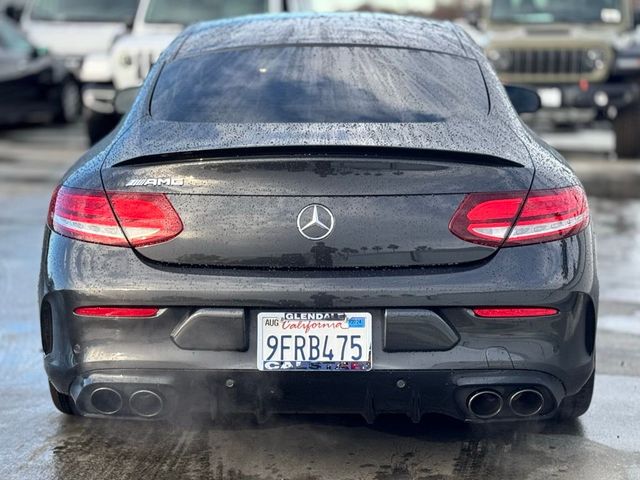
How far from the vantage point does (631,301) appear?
7.80m

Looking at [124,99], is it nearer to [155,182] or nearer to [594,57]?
[155,182]

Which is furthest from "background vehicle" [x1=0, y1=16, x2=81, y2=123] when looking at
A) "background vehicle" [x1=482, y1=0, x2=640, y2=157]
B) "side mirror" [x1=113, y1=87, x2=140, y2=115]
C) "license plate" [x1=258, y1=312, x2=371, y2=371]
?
"license plate" [x1=258, y1=312, x2=371, y2=371]

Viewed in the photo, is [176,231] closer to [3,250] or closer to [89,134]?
[3,250]

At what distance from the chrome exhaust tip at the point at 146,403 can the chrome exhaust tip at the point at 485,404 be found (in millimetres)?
994

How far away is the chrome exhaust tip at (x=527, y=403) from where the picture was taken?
15.2 ft

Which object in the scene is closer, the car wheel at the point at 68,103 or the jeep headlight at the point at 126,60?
the jeep headlight at the point at 126,60

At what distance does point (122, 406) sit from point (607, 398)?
2099 millimetres

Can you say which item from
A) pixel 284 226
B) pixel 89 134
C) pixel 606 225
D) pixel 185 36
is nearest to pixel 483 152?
pixel 284 226

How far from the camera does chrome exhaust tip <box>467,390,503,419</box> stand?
4609mm

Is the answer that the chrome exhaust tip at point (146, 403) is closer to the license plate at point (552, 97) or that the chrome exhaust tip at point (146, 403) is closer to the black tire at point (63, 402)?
the black tire at point (63, 402)

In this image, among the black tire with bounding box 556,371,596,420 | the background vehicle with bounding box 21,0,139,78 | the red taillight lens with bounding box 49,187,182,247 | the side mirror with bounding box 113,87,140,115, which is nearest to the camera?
the red taillight lens with bounding box 49,187,182,247

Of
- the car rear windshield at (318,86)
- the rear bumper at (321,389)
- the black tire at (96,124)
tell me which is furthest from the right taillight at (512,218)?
the black tire at (96,124)

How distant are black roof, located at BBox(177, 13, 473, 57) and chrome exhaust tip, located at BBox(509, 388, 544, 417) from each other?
166 cm

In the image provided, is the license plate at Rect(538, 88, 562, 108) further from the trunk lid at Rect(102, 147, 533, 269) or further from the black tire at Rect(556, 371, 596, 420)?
the trunk lid at Rect(102, 147, 533, 269)
